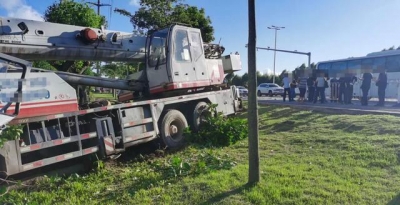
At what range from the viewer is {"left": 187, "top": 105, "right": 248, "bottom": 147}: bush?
8195mm

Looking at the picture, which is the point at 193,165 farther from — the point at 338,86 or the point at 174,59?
the point at 338,86

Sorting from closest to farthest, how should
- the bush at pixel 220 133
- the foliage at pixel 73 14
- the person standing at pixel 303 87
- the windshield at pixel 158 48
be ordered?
1. the bush at pixel 220 133
2. the windshield at pixel 158 48
3. the foliage at pixel 73 14
4. the person standing at pixel 303 87

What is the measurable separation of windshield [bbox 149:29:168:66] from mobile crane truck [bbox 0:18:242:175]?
0.08ft

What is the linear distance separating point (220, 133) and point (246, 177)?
9.93 ft

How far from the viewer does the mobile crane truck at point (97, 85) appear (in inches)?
204

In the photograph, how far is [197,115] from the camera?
9.06 m

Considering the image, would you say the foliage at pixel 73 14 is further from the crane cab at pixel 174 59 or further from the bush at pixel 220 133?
the bush at pixel 220 133

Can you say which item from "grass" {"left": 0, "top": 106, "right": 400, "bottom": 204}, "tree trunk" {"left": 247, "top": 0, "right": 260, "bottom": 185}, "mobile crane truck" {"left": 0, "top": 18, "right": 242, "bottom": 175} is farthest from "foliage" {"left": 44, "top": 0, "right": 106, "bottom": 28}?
"tree trunk" {"left": 247, "top": 0, "right": 260, "bottom": 185}

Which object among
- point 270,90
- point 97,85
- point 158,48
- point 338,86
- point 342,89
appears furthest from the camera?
point 270,90

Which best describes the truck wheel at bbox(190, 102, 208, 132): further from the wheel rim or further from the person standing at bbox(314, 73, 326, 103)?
the person standing at bbox(314, 73, 326, 103)

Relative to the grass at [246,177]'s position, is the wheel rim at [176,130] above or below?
above

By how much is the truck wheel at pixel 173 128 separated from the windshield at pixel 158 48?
4.44 feet

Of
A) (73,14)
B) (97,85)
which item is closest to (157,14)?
(73,14)

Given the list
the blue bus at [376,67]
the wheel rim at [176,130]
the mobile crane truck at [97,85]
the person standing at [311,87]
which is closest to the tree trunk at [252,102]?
the mobile crane truck at [97,85]
